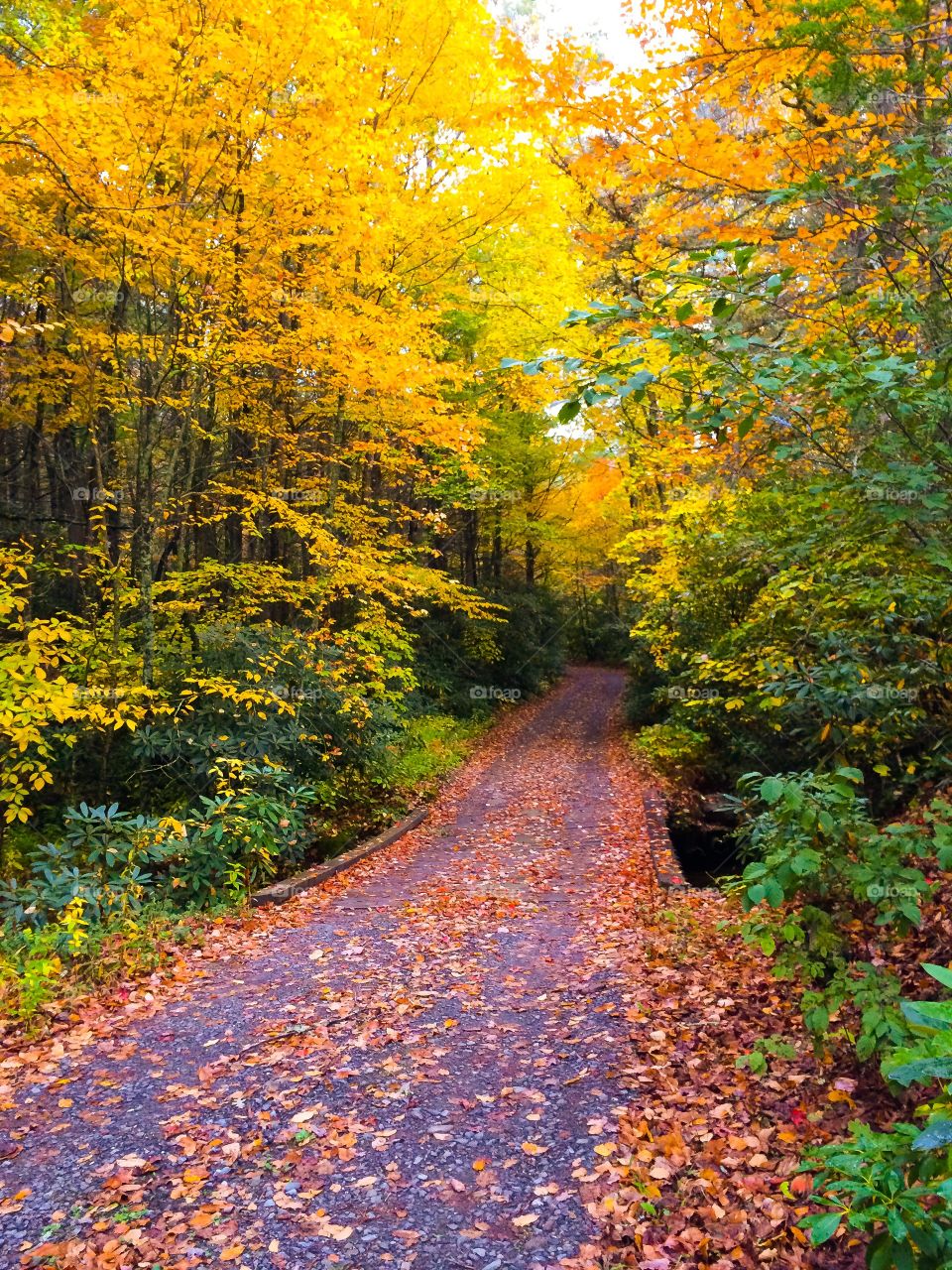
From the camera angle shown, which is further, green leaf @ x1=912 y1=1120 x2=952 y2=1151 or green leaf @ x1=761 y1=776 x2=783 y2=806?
green leaf @ x1=761 y1=776 x2=783 y2=806

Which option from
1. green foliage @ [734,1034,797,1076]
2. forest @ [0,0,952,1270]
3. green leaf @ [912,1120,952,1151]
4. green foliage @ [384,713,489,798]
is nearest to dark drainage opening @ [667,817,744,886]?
forest @ [0,0,952,1270]

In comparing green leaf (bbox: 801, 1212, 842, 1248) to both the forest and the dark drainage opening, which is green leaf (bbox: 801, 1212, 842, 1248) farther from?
the dark drainage opening

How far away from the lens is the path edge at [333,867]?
7379 millimetres

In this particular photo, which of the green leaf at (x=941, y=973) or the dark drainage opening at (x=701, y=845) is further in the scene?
the dark drainage opening at (x=701, y=845)

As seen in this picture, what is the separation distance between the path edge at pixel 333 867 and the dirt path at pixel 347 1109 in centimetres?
61

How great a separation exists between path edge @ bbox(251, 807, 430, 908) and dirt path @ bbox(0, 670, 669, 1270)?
0.61 meters

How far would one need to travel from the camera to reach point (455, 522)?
20703mm

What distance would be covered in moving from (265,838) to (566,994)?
365 centimetres

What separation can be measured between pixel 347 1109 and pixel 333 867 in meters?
4.61

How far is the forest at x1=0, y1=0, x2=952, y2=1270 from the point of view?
308cm

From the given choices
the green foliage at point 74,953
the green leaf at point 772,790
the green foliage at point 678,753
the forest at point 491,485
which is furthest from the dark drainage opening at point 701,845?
the green leaf at point 772,790

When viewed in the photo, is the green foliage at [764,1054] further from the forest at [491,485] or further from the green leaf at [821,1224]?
the green leaf at [821,1224]

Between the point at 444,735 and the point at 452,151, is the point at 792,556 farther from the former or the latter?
the point at 444,735

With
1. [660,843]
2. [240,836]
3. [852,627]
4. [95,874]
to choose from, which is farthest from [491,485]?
[852,627]
